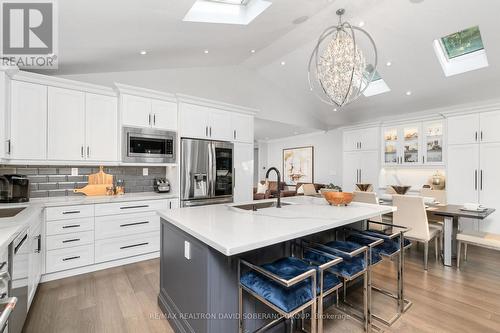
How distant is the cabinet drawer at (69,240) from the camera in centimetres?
265

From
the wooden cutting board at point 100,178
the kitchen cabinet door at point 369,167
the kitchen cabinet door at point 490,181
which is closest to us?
the wooden cutting board at point 100,178

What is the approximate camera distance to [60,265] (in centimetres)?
271

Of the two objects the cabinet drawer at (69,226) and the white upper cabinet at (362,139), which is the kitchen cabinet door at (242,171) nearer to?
the cabinet drawer at (69,226)

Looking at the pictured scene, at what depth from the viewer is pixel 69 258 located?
109 inches

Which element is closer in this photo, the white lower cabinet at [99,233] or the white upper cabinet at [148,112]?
the white lower cabinet at [99,233]

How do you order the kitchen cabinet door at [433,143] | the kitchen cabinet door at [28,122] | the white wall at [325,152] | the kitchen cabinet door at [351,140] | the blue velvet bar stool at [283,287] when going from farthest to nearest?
the white wall at [325,152] < the kitchen cabinet door at [351,140] < the kitchen cabinet door at [433,143] < the kitchen cabinet door at [28,122] < the blue velvet bar stool at [283,287]

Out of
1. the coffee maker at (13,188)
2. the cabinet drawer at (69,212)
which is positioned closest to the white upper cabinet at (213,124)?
the cabinet drawer at (69,212)

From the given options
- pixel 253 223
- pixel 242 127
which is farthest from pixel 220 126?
pixel 253 223

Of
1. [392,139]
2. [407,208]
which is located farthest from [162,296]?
[392,139]

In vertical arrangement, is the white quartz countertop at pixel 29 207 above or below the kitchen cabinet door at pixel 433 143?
below

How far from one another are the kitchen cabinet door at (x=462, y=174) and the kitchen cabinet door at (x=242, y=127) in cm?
370

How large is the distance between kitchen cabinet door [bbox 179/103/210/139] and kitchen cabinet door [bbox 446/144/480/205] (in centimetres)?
446

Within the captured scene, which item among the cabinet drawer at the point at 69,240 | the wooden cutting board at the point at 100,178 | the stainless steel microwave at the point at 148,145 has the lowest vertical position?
the cabinet drawer at the point at 69,240

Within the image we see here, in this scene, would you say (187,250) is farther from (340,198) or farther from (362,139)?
(362,139)
